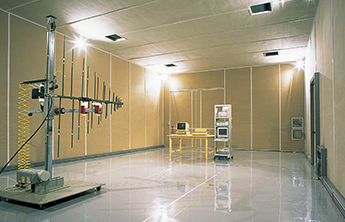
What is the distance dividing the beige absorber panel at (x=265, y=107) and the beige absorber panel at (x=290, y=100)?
0.81ft

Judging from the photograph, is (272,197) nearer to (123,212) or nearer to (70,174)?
(123,212)

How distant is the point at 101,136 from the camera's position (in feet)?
29.4

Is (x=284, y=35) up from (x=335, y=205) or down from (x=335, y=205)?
up

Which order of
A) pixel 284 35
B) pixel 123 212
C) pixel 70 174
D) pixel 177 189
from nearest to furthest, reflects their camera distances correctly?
1. pixel 123 212
2. pixel 177 189
3. pixel 70 174
4. pixel 284 35

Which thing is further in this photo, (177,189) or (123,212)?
(177,189)

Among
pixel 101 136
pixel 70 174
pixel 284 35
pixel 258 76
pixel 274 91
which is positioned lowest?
pixel 70 174

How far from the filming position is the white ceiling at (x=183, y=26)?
5766 millimetres

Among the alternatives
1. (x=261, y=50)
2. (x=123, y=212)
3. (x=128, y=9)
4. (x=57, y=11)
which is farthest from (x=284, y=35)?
(x=123, y=212)

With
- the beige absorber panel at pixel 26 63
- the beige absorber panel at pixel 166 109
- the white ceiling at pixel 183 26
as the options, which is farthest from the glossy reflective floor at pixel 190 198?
the beige absorber panel at pixel 166 109

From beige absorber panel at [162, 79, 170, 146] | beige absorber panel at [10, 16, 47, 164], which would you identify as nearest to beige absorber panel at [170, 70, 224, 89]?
beige absorber panel at [162, 79, 170, 146]

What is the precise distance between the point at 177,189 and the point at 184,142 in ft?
27.3

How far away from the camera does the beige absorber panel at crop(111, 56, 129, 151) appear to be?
31.8ft

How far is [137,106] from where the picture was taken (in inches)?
441

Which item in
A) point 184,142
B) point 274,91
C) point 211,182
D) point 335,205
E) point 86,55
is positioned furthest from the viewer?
point 184,142
